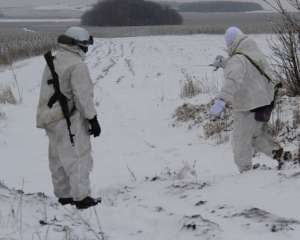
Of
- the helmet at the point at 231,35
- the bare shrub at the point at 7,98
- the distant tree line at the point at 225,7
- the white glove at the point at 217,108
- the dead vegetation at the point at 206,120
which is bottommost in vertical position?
the distant tree line at the point at 225,7

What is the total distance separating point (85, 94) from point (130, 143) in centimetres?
458

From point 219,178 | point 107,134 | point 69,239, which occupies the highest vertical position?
point 69,239

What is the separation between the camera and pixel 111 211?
17.5ft

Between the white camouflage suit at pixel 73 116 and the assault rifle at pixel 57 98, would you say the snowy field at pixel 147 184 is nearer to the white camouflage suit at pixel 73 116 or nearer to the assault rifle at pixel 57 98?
the white camouflage suit at pixel 73 116

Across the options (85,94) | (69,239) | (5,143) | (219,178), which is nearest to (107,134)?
(5,143)

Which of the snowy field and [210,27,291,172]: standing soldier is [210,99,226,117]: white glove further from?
the snowy field

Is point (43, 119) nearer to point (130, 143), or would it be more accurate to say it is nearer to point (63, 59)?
point (63, 59)

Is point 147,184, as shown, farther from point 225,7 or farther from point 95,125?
point 225,7

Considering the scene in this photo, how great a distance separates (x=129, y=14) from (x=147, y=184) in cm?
7148

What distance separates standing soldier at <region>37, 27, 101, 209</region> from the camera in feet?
18.7

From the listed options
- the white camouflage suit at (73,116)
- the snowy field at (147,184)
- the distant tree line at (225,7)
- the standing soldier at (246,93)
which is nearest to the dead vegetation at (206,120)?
the snowy field at (147,184)

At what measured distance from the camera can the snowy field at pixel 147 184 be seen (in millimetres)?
4516

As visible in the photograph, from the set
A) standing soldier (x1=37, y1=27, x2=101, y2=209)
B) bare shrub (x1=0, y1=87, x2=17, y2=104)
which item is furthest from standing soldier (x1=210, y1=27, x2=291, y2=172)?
bare shrub (x1=0, y1=87, x2=17, y2=104)

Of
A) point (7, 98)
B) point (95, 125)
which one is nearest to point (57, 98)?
point (95, 125)
